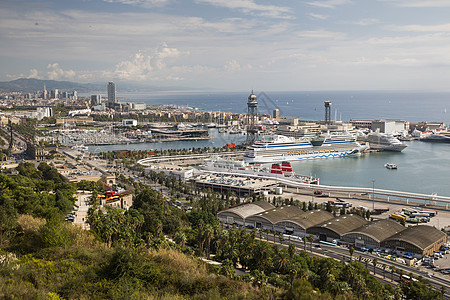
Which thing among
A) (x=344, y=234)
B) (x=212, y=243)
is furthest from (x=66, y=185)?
(x=344, y=234)

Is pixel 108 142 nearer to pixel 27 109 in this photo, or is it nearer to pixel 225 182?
pixel 225 182

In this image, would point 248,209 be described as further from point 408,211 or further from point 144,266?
point 144,266

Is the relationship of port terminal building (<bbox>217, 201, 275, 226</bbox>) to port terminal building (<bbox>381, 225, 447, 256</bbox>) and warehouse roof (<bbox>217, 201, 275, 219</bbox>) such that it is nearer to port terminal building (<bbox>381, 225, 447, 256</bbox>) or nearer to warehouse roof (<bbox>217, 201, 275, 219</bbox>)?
warehouse roof (<bbox>217, 201, 275, 219</bbox>)

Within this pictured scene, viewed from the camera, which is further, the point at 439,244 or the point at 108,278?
the point at 439,244

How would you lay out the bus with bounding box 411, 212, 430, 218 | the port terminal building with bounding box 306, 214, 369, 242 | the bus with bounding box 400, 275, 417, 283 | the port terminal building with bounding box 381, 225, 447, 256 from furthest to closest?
the bus with bounding box 411, 212, 430, 218
the port terminal building with bounding box 306, 214, 369, 242
the port terminal building with bounding box 381, 225, 447, 256
the bus with bounding box 400, 275, 417, 283

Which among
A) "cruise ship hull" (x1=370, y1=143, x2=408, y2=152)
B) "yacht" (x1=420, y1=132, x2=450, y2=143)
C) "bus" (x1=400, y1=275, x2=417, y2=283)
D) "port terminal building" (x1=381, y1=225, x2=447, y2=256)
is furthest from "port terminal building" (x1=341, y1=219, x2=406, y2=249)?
"yacht" (x1=420, y1=132, x2=450, y2=143)

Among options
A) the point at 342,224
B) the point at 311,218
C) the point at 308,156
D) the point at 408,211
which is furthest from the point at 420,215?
the point at 308,156

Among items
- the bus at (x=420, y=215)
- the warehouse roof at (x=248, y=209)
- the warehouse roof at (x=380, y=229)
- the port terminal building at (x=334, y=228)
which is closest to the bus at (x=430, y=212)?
the bus at (x=420, y=215)
